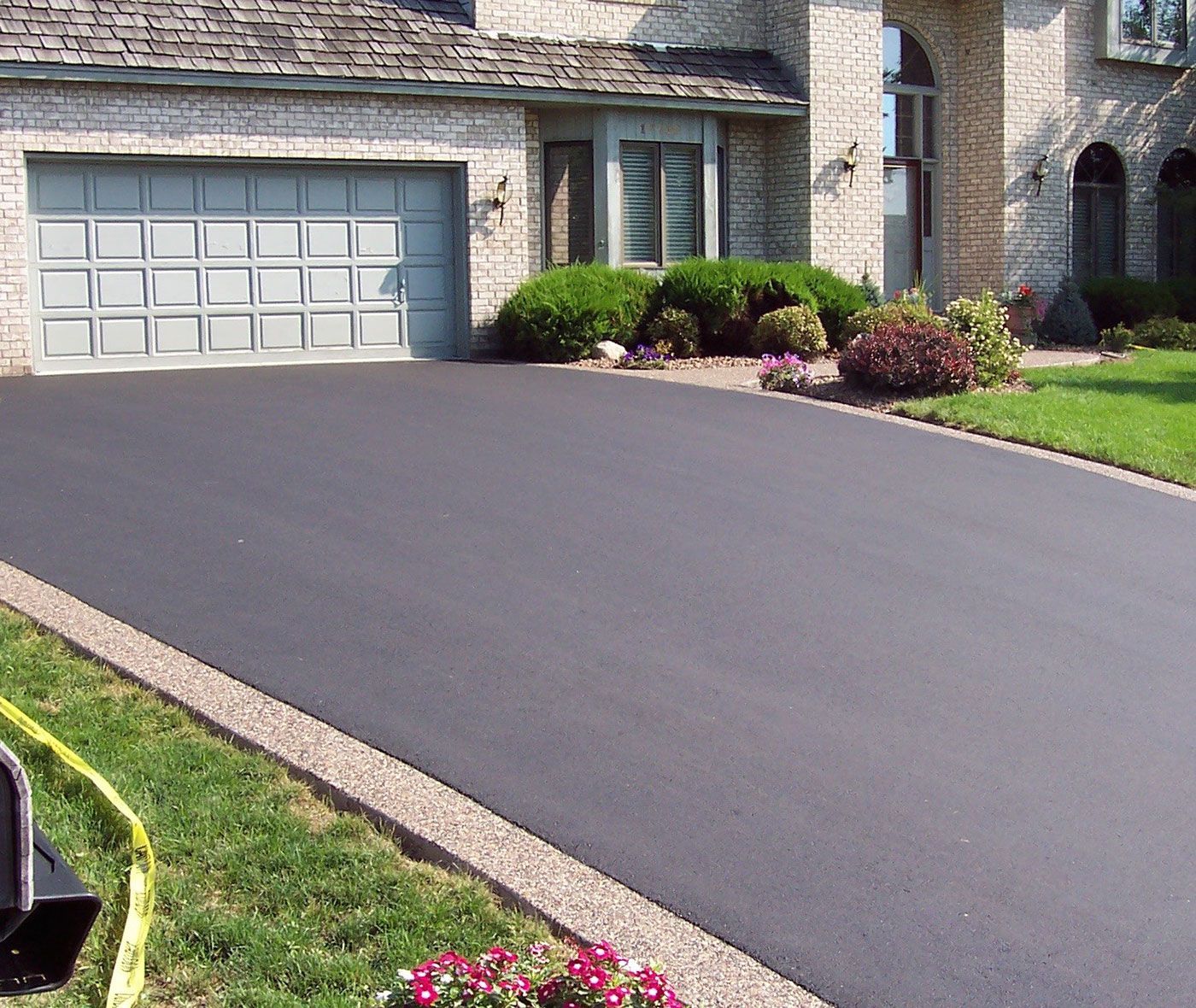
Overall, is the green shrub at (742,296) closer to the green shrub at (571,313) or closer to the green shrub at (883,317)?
the green shrub at (883,317)

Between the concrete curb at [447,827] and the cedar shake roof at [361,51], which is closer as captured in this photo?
the concrete curb at [447,827]

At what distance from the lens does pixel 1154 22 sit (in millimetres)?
26594

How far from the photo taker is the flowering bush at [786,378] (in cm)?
1627

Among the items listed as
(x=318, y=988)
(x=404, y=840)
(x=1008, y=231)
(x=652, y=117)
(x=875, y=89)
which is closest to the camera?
(x=318, y=988)

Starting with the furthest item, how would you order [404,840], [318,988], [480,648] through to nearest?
[480,648] → [404,840] → [318,988]

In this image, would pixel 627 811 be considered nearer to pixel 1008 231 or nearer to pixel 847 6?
pixel 847 6

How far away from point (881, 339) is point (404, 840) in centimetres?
1155

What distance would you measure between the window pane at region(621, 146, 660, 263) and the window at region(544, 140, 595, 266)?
50 centimetres

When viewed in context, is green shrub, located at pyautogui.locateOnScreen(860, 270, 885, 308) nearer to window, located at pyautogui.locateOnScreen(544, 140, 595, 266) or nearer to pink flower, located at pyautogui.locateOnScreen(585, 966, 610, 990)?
window, located at pyautogui.locateOnScreen(544, 140, 595, 266)

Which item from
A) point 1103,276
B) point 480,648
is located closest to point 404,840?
point 480,648

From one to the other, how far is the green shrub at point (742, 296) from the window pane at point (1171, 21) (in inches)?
414

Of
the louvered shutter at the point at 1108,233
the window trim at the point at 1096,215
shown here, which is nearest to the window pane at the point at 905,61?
the window trim at the point at 1096,215

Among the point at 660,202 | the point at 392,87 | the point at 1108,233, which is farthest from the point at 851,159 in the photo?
the point at 1108,233

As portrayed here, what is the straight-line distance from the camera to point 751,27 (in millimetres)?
22453
